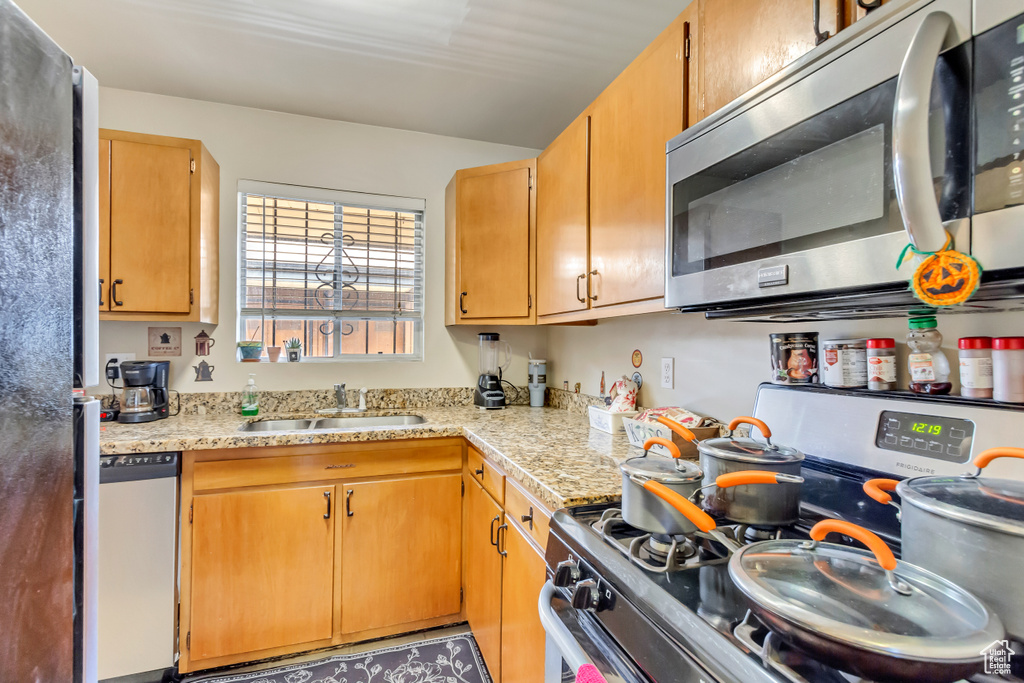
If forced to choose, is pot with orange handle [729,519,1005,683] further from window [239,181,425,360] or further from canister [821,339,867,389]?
window [239,181,425,360]

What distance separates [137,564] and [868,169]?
7.89 ft

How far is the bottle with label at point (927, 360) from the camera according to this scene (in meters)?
0.91

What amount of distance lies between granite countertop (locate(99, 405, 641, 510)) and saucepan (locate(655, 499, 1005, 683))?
517 mm

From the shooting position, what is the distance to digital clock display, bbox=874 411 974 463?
2.70ft

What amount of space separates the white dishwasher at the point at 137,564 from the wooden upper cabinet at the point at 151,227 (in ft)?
2.38

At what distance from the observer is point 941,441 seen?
85 cm

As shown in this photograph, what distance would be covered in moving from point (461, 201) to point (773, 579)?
221 cm

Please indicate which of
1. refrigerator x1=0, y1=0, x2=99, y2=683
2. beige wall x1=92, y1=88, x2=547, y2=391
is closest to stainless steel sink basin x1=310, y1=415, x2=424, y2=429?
beige wall x1=92, y1=88, x2=547, y2=391

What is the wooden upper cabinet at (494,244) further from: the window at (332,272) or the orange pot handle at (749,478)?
the orange pot handle at (749,478)

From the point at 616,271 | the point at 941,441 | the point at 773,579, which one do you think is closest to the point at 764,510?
the point at 773,579

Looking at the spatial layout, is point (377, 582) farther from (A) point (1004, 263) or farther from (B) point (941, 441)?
(A) point (1004, 263)

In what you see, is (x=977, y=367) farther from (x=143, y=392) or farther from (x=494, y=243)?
(x=143, y=392)

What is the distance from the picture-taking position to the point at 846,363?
1058 mm

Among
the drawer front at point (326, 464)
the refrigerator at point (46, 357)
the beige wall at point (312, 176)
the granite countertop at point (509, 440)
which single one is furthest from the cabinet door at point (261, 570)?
the refrigerator at point (46, 357)
